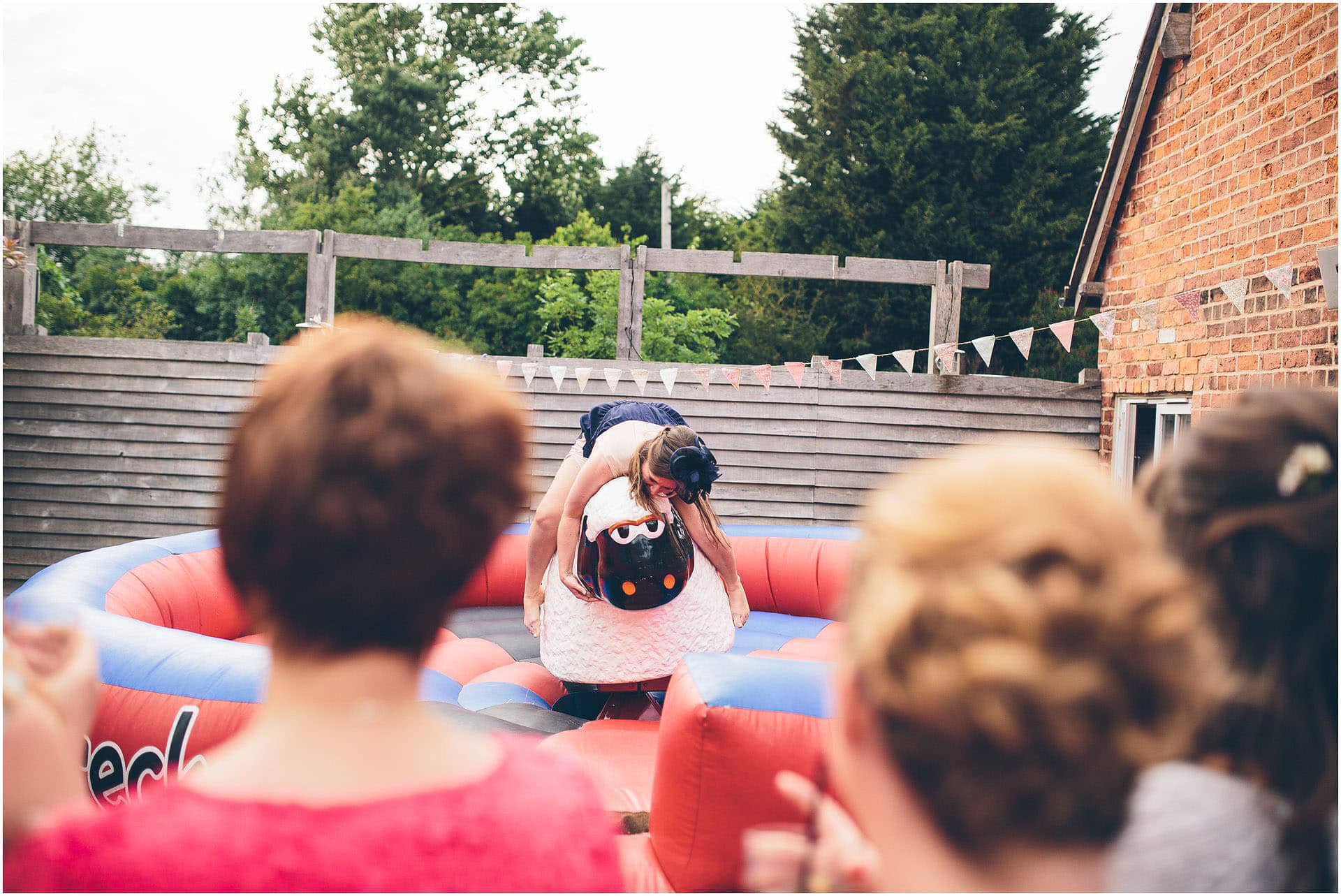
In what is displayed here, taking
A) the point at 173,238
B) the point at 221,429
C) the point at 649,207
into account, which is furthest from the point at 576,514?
the point at 649,207

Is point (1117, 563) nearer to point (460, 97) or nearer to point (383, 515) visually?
point (383, 515)

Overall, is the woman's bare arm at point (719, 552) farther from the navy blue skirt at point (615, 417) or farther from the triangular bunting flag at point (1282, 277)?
the triangular bunting flag at point (1282, 277)

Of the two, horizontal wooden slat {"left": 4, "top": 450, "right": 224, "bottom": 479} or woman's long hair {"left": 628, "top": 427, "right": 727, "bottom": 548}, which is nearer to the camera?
woman's long hair {"left": 628, "top": 427, "right": 727, "bottom": 548}

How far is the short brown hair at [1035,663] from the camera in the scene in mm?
637

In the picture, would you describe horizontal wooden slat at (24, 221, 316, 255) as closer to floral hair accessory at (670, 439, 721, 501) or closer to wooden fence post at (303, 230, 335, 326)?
wooden fence post at (303, 230, 335, 326)

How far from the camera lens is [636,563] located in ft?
11.5

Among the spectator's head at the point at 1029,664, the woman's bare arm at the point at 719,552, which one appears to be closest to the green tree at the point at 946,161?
the woman's bare arm at the point at 719,552

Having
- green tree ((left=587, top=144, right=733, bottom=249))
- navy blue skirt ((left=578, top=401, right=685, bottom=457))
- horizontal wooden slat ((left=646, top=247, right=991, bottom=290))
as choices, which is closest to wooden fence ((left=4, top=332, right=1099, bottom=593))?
horizontal wooden slat ((left=646, top=247, right=991, bottom=290))

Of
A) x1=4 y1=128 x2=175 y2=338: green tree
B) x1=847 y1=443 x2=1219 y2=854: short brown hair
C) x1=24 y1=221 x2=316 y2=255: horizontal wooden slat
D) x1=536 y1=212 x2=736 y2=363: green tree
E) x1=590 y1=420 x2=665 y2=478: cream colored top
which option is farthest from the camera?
x1=4 y1=128 x2=175 y2=338: green tree

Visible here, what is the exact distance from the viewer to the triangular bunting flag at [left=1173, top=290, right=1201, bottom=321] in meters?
4.31

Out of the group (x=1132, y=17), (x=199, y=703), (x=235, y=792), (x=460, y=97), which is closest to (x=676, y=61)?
(x=460, y=97)

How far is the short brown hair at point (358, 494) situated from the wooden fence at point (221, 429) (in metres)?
6.21

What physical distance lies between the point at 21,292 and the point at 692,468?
6782 mm

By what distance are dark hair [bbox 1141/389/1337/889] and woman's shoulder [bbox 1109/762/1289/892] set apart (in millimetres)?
38
